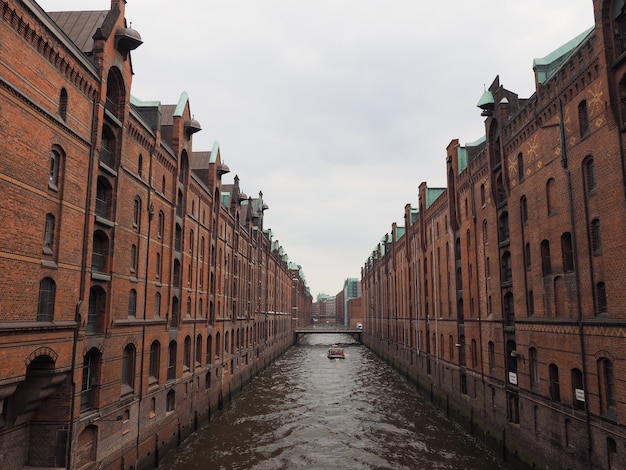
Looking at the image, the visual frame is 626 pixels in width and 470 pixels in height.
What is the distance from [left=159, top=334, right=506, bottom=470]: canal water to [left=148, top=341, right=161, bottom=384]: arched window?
4.03 meters

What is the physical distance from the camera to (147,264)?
22.6 m

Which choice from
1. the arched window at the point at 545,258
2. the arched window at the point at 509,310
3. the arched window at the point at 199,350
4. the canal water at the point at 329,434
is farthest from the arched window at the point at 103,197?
the arched window at the point at 509,310

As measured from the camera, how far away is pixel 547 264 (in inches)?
802

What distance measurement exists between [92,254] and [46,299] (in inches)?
141

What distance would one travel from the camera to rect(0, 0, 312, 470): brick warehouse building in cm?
1336

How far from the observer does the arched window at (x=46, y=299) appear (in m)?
14.4

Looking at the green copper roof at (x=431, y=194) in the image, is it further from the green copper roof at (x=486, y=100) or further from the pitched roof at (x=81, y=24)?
the pitched roof at (x=81, y=24)

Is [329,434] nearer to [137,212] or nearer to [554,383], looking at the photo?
[554,383]

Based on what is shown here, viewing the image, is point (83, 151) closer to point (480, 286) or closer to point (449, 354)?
point (480, 286)

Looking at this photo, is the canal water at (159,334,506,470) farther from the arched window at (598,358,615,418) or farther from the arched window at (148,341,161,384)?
the arched window at (598,358,615,418)

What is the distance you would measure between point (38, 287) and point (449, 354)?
94.3ft

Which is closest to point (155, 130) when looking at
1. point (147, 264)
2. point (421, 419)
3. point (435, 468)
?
point (147, 264)

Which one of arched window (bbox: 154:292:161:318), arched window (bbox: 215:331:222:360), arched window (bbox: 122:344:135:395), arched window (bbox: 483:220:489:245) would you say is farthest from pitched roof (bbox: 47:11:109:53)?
arched window (bbox: 215:331:222:360)

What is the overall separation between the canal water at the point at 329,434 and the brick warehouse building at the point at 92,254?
8.00 ft
